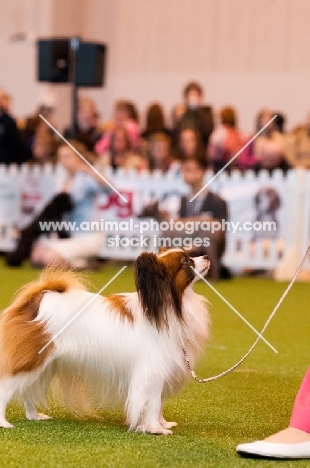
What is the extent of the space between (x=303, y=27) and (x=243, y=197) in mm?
6828

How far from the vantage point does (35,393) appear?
4074mm

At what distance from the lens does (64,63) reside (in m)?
9.83

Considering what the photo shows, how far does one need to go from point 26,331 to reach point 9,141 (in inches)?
280

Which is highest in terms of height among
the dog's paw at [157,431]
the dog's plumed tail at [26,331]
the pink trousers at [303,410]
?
the dog's plumed tail at [26,331]

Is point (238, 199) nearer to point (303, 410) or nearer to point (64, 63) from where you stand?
point (64, 63)

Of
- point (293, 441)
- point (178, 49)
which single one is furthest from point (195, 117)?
point (293, 441)

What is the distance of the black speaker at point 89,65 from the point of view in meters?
10.2

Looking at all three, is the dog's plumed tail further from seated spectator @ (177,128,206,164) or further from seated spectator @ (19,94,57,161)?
seated spectator @ (19,94,57,161)

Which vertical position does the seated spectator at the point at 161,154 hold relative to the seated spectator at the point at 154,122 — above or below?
below

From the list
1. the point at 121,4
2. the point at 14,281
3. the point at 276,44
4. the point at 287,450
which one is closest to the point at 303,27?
the point at 276,44

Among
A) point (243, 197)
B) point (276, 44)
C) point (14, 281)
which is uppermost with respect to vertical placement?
point (276, 44)

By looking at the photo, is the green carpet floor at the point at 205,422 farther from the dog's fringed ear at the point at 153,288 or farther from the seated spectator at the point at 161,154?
the seated spectator at the point at 161,154

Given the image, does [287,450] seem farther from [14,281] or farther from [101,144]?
[101,144]

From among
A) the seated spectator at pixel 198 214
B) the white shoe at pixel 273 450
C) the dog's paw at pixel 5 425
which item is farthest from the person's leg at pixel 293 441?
the dog's paw at pixel 5 425
